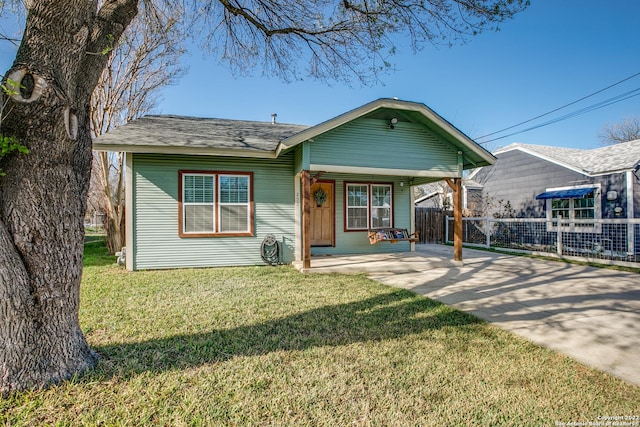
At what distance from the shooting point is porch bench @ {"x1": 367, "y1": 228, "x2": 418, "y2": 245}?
8.44 metres

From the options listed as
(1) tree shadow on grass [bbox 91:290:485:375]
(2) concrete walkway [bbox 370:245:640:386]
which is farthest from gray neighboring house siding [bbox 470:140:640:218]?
(1) tree shadow on grass [bbox 91:290:485:375]

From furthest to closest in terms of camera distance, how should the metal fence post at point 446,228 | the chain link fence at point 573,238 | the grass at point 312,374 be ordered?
the metal fence post at point 446,228, the chain link fence at point 573,238, the grass at point 312,374

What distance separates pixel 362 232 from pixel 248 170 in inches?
154

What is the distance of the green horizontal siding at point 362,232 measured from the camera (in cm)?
933

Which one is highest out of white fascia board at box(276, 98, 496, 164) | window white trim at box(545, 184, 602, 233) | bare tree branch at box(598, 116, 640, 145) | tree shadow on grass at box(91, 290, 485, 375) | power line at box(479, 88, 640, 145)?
bare tree branch at box(598, 116, 640, 145)

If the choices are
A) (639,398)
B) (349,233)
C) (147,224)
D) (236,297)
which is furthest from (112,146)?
(639,398)

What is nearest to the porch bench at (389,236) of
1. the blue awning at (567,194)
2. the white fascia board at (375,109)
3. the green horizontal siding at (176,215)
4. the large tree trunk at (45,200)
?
the green horizontal siding at (176,215)

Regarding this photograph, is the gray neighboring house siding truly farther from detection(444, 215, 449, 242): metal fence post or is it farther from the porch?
the porch

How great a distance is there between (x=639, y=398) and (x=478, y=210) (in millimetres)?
14675

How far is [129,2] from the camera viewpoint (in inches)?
113

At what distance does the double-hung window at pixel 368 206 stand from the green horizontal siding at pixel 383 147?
2.07m

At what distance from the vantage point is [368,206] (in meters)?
9.67

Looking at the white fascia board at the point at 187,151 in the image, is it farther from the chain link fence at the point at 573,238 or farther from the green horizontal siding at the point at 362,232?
the chain link fence at the point at 573,238

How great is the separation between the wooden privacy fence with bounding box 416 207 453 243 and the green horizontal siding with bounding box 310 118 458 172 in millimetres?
6462
